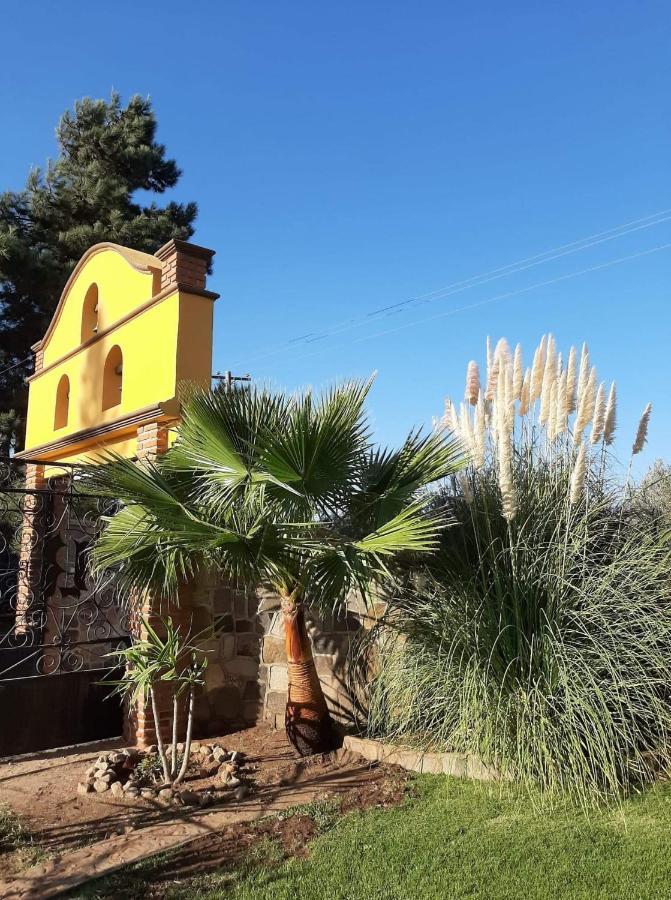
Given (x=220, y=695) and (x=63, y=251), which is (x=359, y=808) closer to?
(x=220, y=695)

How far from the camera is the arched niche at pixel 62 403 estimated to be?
10.8 m

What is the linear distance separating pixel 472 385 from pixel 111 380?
5874 millimetres

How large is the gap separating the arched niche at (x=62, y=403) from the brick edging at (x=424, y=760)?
776 centimetres

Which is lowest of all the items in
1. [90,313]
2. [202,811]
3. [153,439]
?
[202,811]

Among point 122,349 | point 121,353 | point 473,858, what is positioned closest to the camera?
point 473,858

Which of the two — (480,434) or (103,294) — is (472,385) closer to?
(480,434)

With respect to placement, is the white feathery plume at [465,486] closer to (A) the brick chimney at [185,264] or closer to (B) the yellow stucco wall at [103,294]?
(A) the brick chimney at [185,264]

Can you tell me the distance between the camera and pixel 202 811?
13.9ft

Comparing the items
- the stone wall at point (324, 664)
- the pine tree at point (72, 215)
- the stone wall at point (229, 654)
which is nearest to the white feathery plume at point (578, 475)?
the stone wall at point (324, 664)

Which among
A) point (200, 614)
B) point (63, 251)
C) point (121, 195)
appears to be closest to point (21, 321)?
point (63, 251)

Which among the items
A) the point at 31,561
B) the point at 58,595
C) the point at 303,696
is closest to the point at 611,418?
the point at 303,696

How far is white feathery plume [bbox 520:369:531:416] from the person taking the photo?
484 cm

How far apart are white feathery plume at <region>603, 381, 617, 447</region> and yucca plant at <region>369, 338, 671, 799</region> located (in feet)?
0.05

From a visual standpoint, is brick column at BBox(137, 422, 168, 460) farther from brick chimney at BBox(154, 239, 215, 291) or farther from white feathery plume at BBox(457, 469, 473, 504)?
white feathery plume at BBox(457, 469, 473, 504)
